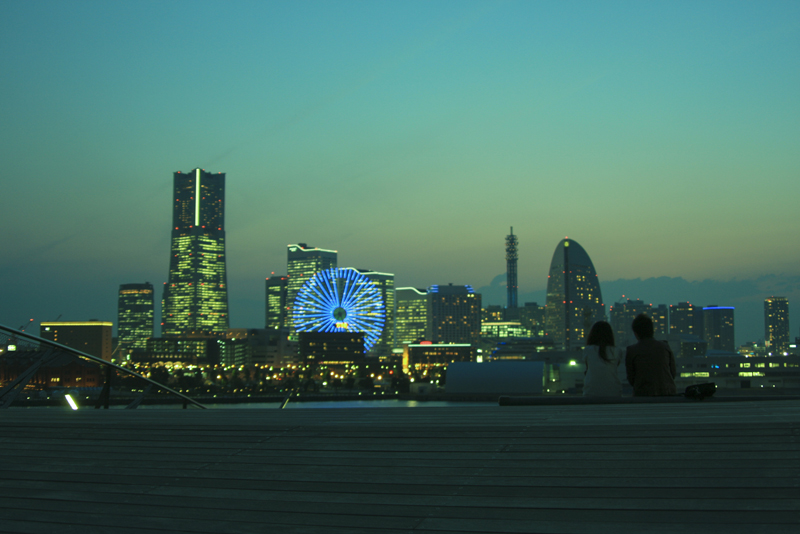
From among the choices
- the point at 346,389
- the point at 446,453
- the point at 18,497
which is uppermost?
the point at 446,453

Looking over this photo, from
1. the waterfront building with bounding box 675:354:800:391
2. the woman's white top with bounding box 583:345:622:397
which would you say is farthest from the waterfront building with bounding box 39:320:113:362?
the woman's white top with bounding box 583:345:622:397

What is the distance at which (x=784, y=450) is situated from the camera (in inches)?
149

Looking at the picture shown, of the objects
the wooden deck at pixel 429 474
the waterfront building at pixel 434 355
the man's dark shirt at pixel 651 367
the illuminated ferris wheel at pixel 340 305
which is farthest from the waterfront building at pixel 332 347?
the wooden deck at pixel 429 474

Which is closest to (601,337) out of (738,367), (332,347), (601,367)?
(601,367)

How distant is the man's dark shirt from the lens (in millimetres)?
6531

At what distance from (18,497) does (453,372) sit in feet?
229

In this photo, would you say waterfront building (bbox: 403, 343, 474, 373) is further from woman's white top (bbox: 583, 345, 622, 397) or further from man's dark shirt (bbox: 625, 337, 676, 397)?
man's dark shirt (bbox: 625, 337, 676, 397)

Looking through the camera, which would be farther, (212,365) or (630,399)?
(212,365)

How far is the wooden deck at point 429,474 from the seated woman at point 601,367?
1.48m

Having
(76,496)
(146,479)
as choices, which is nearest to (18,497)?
(76,496)

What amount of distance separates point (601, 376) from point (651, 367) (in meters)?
0.50

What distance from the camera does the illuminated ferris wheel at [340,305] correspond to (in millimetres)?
105562

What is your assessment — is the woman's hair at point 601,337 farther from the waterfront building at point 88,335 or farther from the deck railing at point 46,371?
the waterfront building at point 88,335

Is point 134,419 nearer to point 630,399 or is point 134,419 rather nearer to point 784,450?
point 630,399
